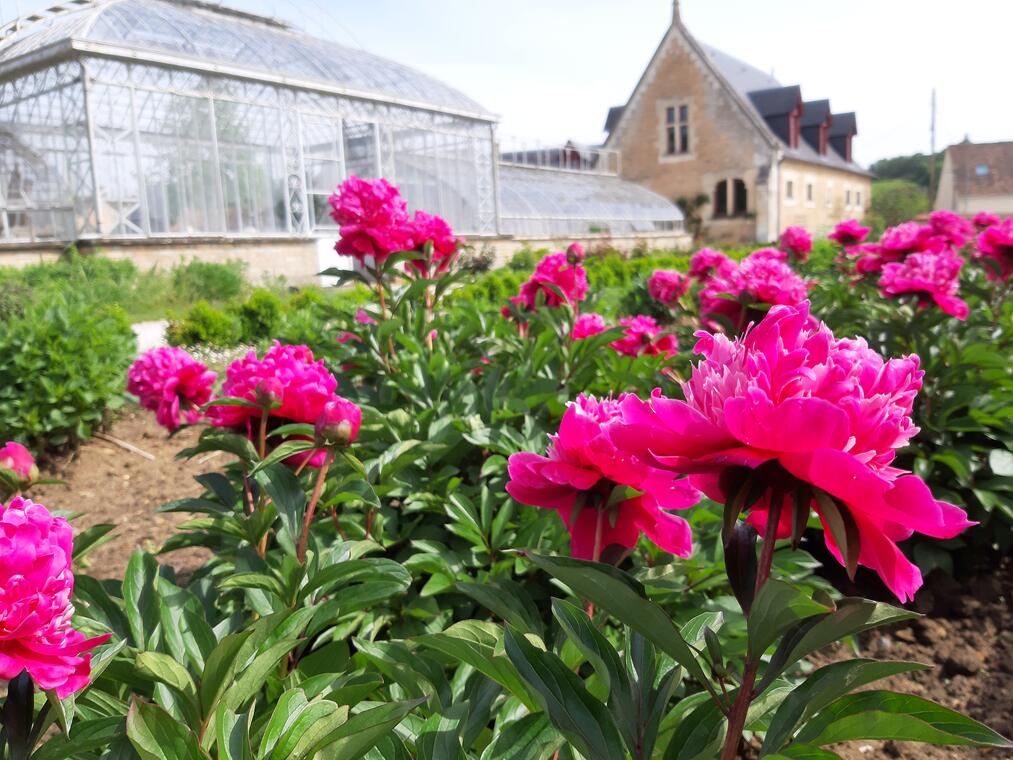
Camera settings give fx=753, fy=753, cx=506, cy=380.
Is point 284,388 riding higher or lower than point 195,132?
lower

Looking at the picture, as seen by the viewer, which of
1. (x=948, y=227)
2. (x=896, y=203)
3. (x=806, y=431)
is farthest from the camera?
(x=896, y=203)

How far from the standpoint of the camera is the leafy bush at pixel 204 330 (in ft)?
26.0

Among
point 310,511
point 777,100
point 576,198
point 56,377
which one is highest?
point 777,100

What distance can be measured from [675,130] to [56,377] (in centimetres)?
2562

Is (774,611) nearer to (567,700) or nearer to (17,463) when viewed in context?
(567,700)

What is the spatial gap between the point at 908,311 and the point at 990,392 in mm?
400

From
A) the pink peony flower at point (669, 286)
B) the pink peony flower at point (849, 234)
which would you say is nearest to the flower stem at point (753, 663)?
the pink peony flower at point (669, 286)

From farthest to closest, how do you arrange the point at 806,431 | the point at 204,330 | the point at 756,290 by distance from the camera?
the point at 204,330 < the point at 756,290 < the point at 806,431

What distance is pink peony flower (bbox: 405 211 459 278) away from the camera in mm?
2424

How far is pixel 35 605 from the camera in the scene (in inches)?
26.9

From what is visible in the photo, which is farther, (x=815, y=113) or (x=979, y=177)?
(x=979, y=177)

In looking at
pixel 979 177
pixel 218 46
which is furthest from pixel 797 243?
pixel 979 177

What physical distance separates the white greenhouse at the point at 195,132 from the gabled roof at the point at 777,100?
13.7 metres

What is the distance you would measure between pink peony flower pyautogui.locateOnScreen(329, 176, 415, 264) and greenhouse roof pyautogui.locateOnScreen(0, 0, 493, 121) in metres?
11.8
